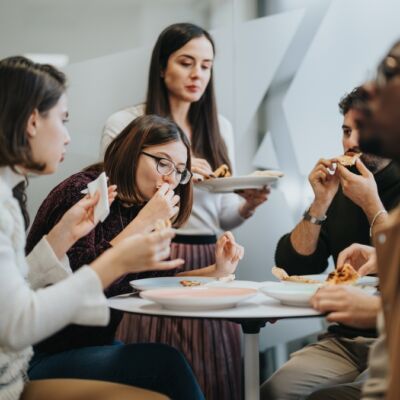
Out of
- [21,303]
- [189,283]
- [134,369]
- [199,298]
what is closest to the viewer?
[21,303]

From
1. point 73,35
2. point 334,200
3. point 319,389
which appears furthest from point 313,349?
point 73,35

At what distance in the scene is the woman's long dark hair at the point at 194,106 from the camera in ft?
11.0

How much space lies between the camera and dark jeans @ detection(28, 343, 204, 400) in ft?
6.72

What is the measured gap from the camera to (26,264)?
1791 millimetres

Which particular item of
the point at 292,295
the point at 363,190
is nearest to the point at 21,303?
the point at 292,295

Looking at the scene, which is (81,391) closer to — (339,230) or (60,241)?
(60,241)

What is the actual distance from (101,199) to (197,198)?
1.23 meters

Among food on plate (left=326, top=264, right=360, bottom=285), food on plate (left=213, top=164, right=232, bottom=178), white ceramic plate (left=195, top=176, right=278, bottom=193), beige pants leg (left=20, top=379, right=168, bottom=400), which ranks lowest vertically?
beige pants leg (left=20, top=379, right=168, bottom=400)

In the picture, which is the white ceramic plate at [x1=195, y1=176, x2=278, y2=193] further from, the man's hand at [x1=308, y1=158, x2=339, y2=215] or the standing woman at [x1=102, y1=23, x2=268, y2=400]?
the man's hand at [x1=308, y1=158, x2=339, y2=215]

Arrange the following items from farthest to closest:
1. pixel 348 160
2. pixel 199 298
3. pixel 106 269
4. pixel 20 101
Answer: pixel 348 160
pixel 199 298
pixel 20 101
pixel 106 269

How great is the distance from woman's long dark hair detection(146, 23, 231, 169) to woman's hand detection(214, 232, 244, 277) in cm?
87

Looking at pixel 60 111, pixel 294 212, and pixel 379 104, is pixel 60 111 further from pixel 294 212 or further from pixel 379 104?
pixel 294 212

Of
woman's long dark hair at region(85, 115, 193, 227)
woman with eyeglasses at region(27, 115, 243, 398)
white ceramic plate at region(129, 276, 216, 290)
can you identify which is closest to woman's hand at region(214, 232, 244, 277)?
woman with eyeglasses at region(27, 115, 243, 398)

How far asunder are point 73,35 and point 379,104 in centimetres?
275
